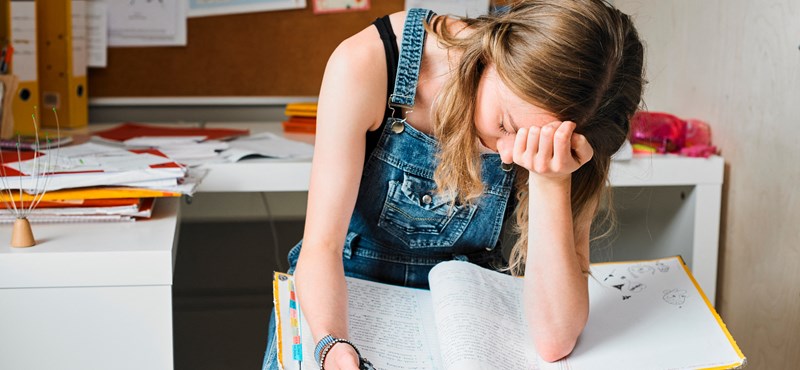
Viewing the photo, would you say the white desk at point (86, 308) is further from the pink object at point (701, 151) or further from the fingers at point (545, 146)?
the pink object at point (701, 151)

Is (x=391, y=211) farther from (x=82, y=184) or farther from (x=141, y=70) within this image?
(x=141, y=70)

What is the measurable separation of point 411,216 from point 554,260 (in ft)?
0.70

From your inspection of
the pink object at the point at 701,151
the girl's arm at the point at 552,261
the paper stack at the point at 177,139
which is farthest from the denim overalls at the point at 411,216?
the pink object at the point at 701,151

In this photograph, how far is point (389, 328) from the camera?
2.81 feet

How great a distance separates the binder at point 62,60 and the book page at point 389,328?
1036mm

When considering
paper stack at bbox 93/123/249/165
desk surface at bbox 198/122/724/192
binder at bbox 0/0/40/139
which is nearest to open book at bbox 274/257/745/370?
desk surface at bbox 198/122/724/192

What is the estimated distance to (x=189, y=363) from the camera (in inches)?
69.9

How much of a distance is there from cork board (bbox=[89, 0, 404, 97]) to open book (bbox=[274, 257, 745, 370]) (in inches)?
42.1

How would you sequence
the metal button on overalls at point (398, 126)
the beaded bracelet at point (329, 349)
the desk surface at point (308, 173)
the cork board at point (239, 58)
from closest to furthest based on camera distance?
the beaded bracelet at point (329, 349), the metal button on overalls at point (398, 126), the desk surface at point (308, 173), the cork board at point (239, 58)

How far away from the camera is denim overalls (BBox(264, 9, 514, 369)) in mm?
1010

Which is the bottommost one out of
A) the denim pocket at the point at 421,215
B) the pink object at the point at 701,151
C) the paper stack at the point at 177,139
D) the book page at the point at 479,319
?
the book page at the point at 479,319

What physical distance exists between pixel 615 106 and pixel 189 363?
4.05ft

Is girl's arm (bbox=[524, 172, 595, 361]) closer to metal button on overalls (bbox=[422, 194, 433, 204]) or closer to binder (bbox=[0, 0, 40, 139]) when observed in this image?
metal button on overalls (bbox=[422, 194, 433, 204])

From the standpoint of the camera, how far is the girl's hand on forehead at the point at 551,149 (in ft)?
2.66
